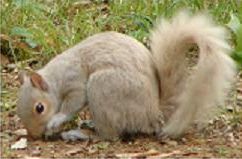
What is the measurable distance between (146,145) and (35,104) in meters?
0.64

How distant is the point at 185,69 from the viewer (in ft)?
14.6

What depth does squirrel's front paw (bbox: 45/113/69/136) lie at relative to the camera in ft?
14.6

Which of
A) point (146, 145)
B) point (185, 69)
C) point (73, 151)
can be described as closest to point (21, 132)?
point (73, 151)

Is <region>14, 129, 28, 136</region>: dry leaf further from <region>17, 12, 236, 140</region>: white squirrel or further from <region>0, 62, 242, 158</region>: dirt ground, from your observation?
<region>17, 12, 236, 140</region>: white squirrel

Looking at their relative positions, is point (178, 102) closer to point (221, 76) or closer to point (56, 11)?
point (221, 76)

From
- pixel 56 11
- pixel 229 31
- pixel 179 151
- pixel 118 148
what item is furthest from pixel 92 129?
pixel 56 11

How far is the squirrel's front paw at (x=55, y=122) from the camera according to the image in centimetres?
444

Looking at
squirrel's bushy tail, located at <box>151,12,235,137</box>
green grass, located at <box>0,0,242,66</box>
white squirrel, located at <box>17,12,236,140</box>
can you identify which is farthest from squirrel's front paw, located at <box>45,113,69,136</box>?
green grass, located at <box>0,0,242,66</box>

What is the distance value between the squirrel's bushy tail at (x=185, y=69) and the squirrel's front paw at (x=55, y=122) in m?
0.55

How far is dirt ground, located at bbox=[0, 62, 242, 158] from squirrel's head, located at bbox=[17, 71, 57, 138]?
105 millimetres

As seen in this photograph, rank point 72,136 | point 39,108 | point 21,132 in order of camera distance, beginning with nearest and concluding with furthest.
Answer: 1. point 39,108
2. point 72,136
3. point 21,132

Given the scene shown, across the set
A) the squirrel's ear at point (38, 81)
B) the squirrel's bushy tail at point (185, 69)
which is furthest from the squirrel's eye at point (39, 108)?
the squirrel's bushy tail at point (185, 69)

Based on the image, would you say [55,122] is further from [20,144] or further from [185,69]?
[185,69]

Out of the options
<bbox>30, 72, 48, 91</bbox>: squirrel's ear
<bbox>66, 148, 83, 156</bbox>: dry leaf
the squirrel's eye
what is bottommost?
<bbox>66, 148, 83, 156</bbox>: dry leaf
